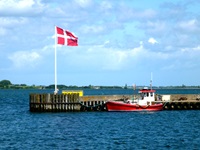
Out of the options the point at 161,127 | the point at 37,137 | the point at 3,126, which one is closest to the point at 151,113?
the point at 161,127

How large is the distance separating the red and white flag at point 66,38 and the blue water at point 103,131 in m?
10.9

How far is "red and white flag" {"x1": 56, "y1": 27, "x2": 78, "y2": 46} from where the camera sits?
265 ft

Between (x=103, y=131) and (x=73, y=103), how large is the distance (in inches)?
880

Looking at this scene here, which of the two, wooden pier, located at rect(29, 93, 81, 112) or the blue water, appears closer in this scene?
the blue water

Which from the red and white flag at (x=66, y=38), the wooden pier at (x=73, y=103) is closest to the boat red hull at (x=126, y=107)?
the wooden pier at (x=73, y=103)

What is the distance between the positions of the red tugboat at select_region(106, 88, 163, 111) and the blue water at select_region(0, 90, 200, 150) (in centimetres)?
154

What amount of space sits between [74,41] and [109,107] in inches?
516

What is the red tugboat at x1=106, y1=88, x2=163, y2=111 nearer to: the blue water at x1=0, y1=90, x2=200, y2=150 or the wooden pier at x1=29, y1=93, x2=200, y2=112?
the blue water at x1=0, y1=90, x2=200, y2=150

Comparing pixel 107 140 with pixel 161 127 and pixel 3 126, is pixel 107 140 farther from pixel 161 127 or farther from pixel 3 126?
pixel 3 126

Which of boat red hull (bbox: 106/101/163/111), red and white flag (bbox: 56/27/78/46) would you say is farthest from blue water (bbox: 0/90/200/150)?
red and white flag (bbox: 56/27/78/46)

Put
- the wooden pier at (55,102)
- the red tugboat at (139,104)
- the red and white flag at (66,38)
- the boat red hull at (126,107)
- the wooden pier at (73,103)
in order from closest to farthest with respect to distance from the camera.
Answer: the red and white flag at (66,38) < the wooden pier at (55,102) < the wooden pier at (73,103) < the red tugboat at (139,104) < the boat red hull at (126,107)

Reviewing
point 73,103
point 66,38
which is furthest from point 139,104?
point 66,38

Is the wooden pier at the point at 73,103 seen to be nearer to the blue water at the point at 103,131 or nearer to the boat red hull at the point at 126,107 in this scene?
the blue water at the point at 103,131

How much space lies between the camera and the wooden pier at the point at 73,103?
81875mm
